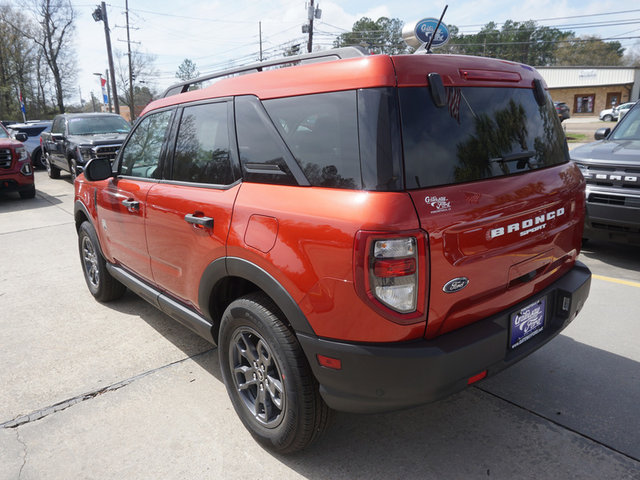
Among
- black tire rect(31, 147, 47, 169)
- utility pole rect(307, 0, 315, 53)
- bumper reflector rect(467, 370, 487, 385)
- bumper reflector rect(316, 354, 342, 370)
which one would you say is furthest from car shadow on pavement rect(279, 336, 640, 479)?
utility pole rect(307, 0, 315, 53)

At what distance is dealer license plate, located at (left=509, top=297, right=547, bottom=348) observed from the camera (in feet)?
7.25

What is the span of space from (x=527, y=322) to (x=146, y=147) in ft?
9.16

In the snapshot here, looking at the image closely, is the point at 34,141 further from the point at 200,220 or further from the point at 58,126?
the point at 200,220

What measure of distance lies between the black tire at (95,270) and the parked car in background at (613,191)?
503 cm

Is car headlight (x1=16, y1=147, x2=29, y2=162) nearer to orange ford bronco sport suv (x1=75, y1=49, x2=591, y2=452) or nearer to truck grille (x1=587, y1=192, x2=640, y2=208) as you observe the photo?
orange ford bronco sport suv (x1=75, y1=49, x2=591, y2=452)

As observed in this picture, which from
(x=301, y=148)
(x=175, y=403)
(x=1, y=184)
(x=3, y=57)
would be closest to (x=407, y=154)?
(x=301, y=148)

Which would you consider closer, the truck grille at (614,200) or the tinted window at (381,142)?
the tinted window at (381,142)

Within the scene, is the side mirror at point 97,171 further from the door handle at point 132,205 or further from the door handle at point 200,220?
the door handle at point 200,220

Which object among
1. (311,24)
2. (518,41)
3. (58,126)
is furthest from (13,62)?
(518,41)

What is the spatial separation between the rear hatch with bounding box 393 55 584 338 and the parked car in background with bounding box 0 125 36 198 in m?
11.0

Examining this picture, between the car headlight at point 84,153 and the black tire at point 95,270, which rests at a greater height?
the car headlight at point 84,153

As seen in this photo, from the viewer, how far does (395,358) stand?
5.96ft

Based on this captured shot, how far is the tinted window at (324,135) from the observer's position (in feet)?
6.29

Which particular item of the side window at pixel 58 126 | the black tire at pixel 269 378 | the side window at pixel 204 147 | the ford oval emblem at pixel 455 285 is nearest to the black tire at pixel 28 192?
the side window at pixel 58 126
